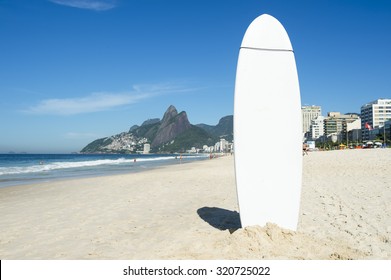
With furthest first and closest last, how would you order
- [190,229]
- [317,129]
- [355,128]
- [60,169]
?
[317,129], [355,128], [60,169], [190,229]

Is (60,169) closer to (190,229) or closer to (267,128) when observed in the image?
(190,229)

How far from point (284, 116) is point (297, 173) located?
2.94 feet

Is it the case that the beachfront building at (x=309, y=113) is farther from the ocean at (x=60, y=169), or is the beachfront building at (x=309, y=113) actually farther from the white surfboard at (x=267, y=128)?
the white surfboard at (x=267, y=128)

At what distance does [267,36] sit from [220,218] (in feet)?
11.8

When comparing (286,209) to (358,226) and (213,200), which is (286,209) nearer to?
(358,226)

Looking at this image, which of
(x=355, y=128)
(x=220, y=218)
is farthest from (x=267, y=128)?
(x=355, y=128)

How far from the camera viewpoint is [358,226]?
5273mm

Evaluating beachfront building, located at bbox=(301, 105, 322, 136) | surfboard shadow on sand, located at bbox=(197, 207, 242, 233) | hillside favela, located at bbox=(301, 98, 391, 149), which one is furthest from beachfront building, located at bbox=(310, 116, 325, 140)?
surfboard shadow on sand, located at bbox=(197, 207, 242, 233)

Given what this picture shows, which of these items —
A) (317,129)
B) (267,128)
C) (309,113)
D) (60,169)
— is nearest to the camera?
(267,128)

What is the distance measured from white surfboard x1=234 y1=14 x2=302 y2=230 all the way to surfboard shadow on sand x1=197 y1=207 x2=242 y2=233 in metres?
0.87

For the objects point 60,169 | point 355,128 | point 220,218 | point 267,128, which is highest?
point 355,128

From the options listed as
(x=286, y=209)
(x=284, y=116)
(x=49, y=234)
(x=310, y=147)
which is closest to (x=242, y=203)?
(x=286, y=209)

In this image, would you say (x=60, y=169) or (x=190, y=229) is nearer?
(x=190, y=229)

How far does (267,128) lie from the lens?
4691mm
